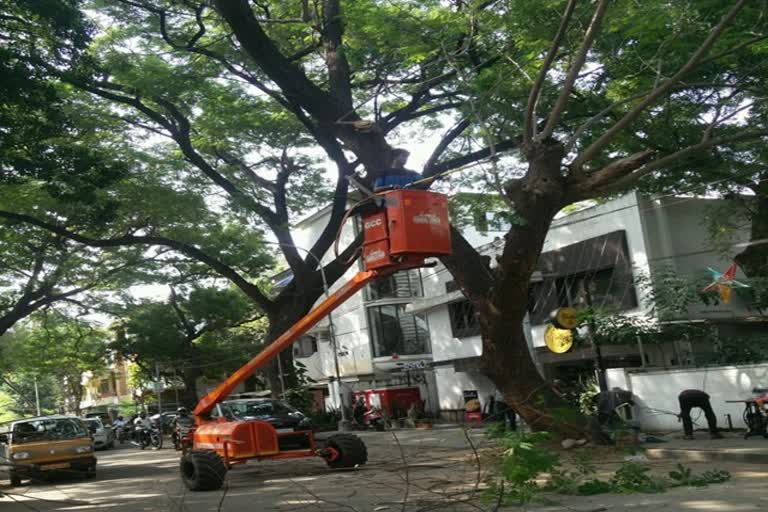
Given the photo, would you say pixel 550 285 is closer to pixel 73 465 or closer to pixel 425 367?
pixel 425 367

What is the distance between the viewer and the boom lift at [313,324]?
35.9 feet

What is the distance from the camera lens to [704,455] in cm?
1303

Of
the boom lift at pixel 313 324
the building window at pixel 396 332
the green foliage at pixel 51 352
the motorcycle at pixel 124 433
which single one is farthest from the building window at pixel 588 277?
the green foliage at pixel 51 352

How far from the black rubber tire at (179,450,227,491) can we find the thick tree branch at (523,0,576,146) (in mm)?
7446

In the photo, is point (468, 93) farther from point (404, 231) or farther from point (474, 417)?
point (474, 417)

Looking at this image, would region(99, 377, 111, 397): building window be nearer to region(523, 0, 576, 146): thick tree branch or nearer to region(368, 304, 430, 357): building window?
region(368, 304, 430, 357): building window

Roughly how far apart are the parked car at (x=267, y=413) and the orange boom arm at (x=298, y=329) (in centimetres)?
121

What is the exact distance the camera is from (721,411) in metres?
16.8

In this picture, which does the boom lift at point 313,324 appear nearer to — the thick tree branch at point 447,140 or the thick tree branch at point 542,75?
the thick tree branch at point 542,75

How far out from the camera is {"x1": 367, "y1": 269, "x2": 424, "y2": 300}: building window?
39.7 metres

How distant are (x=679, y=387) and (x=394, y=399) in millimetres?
17233

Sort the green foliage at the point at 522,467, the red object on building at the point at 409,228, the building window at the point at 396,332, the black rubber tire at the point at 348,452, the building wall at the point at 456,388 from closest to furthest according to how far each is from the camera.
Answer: the green foliage at the point at 522,467, the red object on building at the point at 409,228, the black rubber tire at the point at 348,452, the building wall at the point at 456,388, the building window at the point at 396,332

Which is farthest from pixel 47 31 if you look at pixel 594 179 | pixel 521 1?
pixel 594 179

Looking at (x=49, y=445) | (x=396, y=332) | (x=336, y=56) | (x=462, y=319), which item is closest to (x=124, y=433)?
(x=396, y=332)
